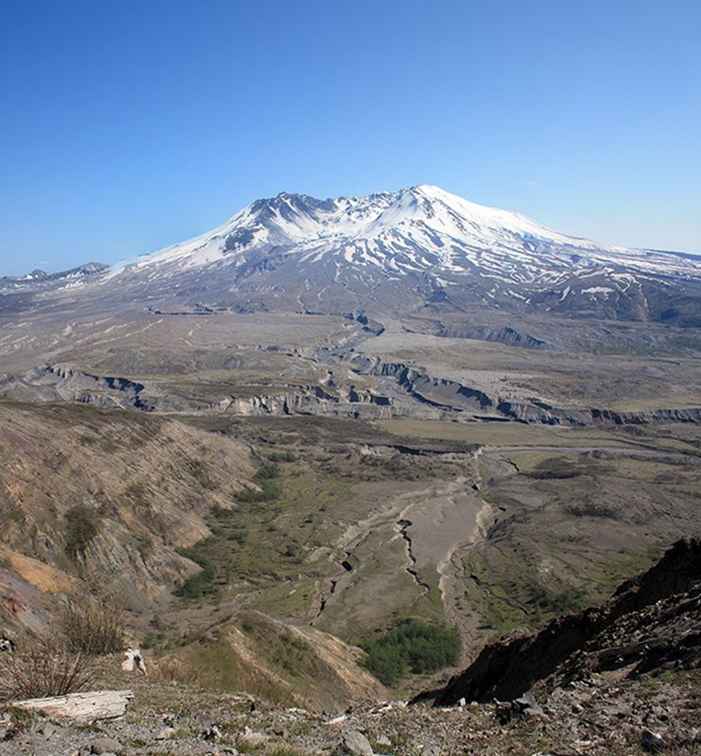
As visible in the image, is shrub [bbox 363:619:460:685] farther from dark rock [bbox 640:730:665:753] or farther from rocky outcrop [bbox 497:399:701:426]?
rocky outcrop [bbox 497:399:701:426]

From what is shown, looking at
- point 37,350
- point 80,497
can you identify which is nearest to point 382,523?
point 80,497

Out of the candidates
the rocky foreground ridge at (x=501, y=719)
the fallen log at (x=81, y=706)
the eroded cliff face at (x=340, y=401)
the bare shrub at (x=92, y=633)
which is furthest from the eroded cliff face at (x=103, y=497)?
the eroded cliff face at (x=340, y=401)

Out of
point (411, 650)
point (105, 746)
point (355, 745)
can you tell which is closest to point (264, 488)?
point (411, 650)

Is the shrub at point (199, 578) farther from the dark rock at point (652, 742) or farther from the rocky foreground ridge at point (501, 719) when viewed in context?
the dark rock at point (652, 742)

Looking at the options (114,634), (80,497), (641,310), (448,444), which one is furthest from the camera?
(641,310)

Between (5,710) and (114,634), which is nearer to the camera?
(5,710)

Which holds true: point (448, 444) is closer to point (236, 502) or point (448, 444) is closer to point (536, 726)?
point (236, 502)

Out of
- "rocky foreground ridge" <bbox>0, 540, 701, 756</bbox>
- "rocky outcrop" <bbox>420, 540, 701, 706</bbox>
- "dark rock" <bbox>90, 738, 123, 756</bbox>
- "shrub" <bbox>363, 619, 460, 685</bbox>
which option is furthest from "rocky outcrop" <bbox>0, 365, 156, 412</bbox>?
"dark rock" <bbox>90, 738, 123, 756</bbox>
